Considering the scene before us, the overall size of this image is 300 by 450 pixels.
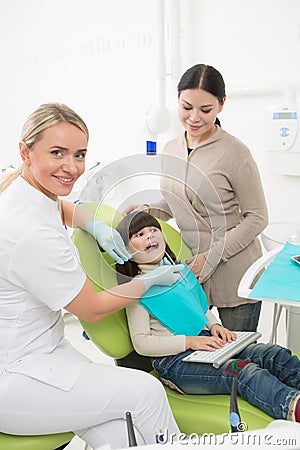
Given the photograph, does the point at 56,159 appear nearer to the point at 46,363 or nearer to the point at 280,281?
the point at 46,363

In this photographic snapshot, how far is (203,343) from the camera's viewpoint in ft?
5.03

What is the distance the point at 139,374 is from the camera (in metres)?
1.32

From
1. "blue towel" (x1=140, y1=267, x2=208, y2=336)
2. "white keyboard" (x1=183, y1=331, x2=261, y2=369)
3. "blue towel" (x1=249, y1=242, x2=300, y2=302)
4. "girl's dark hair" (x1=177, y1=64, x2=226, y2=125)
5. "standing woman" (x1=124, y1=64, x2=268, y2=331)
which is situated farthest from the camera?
"girl's dark hair" (x1=177, y1=64, x2=226, y2=125)

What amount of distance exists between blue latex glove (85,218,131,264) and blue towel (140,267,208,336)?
111mm

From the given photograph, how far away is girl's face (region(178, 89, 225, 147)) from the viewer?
1.79 m

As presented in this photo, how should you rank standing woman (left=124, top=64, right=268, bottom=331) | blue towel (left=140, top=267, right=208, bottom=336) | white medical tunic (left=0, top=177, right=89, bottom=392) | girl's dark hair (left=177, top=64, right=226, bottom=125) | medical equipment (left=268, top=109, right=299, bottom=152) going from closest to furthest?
white medical tunic (left=0, top=177, right=89, bottom=392)
blue towel (left=140, top=267, right=208, bottom=336)
standing woman (left=124, top=64, right=268, bottom=331)
girl's dark hair (left=177, top=64, right=226, bottom=125)
medical equipment (left=268, top=109, right=299, bottom=152)

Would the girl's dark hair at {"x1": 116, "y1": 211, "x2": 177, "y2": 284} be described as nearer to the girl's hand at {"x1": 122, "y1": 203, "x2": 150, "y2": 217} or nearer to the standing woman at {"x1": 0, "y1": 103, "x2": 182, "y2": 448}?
the girl's hand at {"x1": 122, "y1": 203, "x2": 150, "y2": 217}

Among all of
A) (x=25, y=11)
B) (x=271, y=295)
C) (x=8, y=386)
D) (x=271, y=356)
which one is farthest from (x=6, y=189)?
(x=25, y=11)

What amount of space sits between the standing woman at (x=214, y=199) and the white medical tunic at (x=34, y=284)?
0.43 m

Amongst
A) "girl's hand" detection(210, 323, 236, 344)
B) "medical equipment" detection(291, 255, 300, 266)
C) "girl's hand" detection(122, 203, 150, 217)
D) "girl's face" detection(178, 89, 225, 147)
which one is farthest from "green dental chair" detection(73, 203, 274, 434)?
"girl's face" detection(178, 89, 225, 147)

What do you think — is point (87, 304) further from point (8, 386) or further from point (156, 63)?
point (156, 63)

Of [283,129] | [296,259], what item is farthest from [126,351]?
[283,129]

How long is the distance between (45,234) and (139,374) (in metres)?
0.36

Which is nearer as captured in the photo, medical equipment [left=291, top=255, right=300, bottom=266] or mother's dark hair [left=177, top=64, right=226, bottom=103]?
medical equipment [left=291, top=255, right=300, bottom=266]
